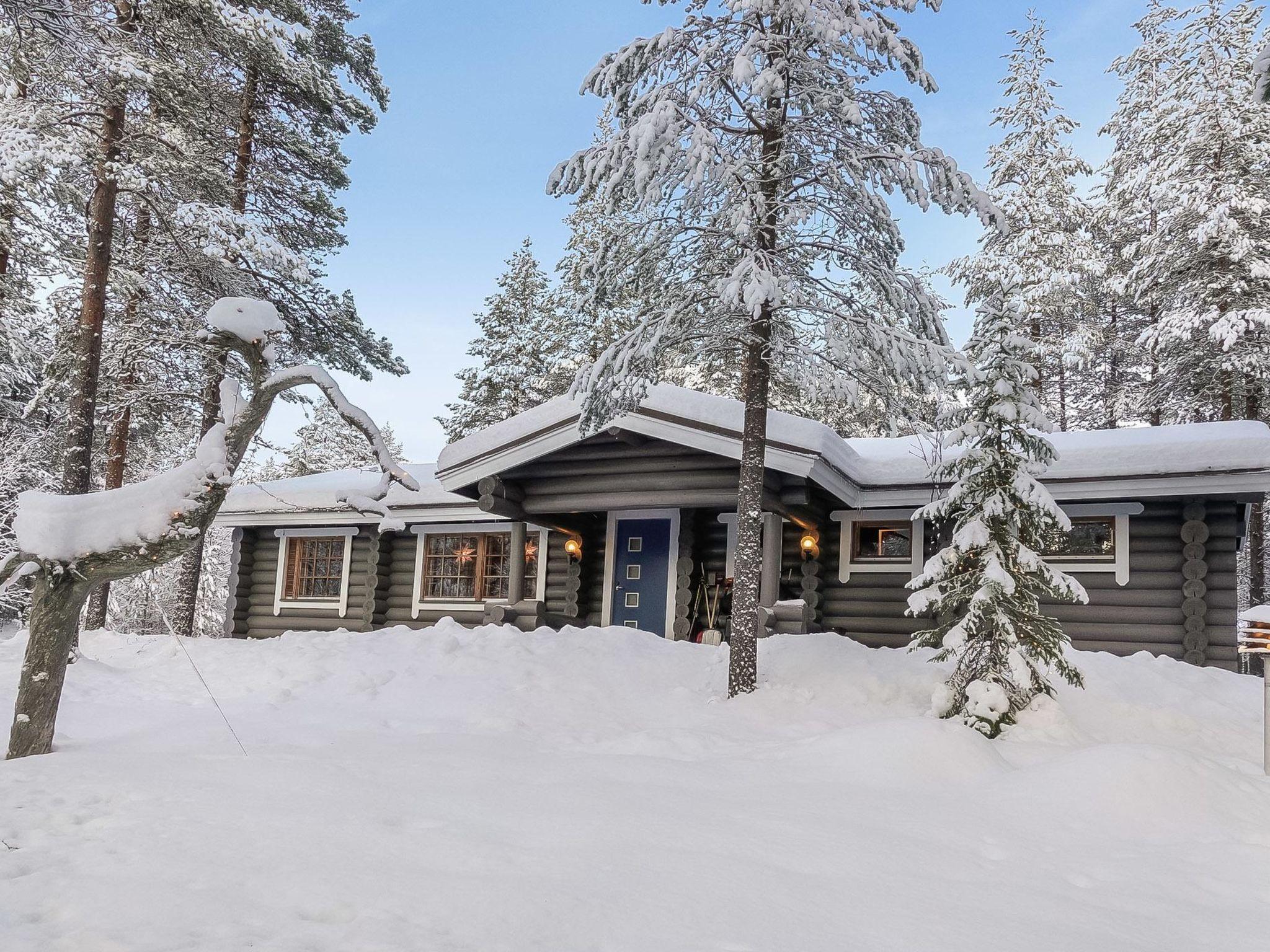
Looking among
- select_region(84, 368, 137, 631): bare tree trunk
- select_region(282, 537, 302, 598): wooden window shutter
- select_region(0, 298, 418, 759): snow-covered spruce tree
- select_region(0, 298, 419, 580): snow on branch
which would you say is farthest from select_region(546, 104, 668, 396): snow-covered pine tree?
select_region(0, 298, 418, 759): snow-covered spruce tree

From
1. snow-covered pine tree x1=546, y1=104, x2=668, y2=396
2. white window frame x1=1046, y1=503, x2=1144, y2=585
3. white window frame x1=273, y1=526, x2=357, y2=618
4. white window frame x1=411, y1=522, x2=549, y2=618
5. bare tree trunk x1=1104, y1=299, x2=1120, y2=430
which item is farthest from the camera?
snow-covered pine tree x1=546, y1=104, x2=668, y2=396

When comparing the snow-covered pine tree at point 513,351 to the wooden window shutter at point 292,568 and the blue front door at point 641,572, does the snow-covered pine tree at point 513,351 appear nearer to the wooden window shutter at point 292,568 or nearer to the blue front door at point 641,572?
the wooden window shutter at point 292,568

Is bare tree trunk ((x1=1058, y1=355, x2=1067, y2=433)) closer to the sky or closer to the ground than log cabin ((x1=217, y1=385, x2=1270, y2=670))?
closer to the sky

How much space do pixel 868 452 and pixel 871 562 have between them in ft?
5.72

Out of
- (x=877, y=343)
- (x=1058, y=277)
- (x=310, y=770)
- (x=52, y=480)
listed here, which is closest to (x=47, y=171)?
(x=310, y=770)

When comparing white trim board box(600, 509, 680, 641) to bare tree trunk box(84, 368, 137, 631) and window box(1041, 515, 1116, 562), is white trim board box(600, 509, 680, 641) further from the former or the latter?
bare tree trunk box(84, 368, 137, 631)

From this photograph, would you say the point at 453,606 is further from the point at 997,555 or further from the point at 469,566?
the point at 997,555

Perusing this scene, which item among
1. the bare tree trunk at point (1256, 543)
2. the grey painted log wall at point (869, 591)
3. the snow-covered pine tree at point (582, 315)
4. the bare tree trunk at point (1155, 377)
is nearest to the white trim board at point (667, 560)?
the grey painted log wall at point (869, 591)

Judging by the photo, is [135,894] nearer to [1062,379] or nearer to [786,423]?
[786,423]

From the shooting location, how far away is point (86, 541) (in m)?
5.56

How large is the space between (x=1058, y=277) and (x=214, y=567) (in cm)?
3286

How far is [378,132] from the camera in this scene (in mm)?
16047

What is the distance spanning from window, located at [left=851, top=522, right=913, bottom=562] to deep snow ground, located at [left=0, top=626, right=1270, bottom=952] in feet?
9.73

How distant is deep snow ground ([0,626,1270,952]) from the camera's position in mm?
3119
